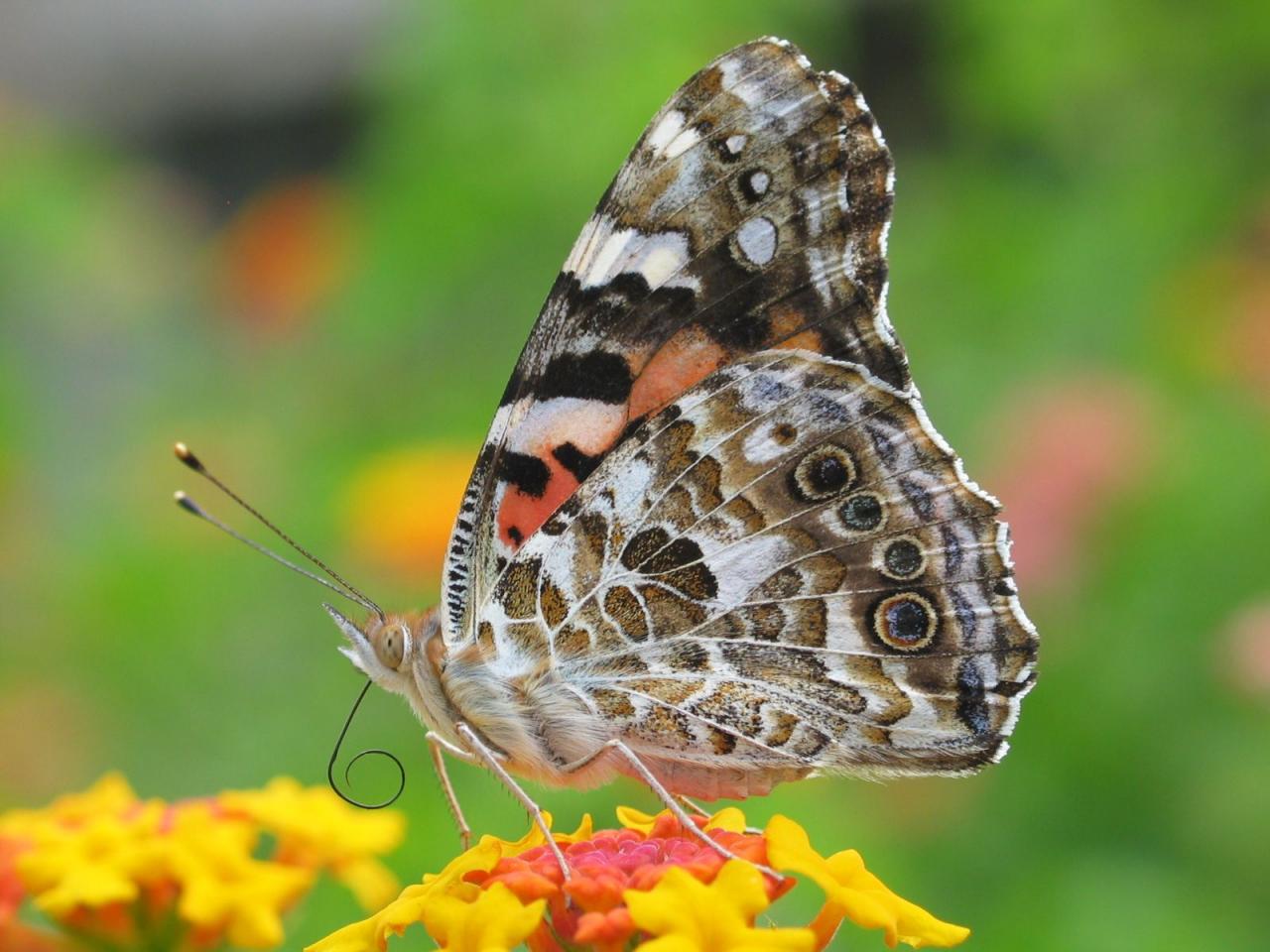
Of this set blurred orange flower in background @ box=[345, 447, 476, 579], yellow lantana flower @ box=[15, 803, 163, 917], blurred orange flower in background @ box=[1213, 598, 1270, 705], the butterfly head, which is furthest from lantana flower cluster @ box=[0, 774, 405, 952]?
blurred orange flower in background @ box=[1213, 598, 1270, 705]

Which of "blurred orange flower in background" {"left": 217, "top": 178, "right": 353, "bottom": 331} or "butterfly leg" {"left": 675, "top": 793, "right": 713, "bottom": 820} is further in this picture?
"blurred orange flower in background" {"left": 217, "top": 178, "right": 353, "bottom": 331}

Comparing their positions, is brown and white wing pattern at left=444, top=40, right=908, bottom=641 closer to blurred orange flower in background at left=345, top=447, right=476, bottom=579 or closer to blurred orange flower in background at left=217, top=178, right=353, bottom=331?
blurred orange flower in background at left=345, top=447, right=476, bottom=579

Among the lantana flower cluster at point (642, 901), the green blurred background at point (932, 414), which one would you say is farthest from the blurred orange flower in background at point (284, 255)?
the lantana flower cluster at point (642, 901)

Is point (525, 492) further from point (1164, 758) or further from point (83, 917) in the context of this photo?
point (1164, 758)

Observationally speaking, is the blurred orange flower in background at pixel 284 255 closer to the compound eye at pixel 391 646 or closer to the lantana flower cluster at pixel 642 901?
the compound eye at pixel 391 646

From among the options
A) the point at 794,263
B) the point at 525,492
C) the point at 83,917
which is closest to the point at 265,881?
the point at 83,917
